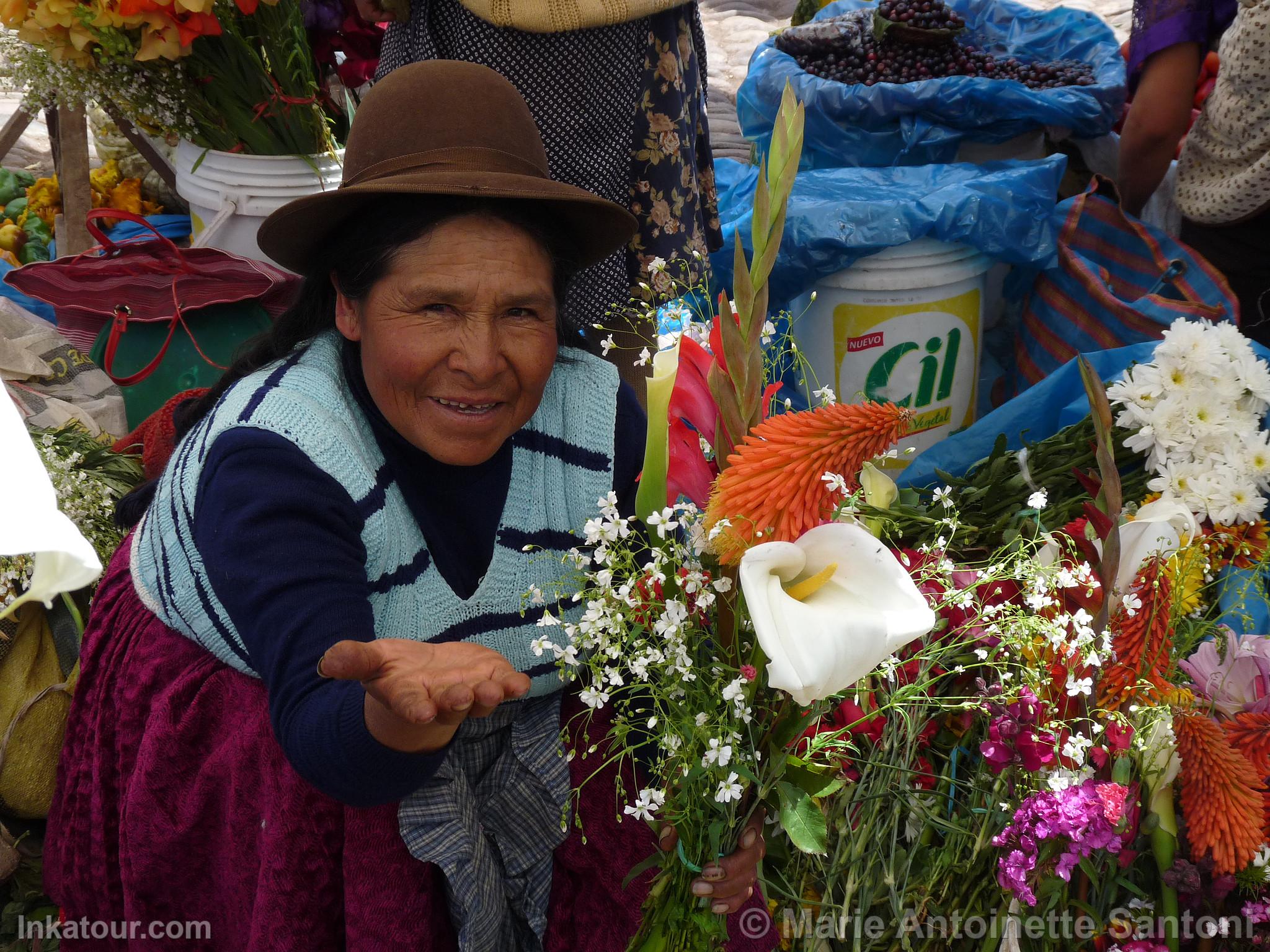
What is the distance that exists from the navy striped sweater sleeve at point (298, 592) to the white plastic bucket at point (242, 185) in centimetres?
163

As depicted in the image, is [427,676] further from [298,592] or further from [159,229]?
[159,229]

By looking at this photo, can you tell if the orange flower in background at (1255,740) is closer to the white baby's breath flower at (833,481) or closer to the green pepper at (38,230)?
the white baby's breath flower at (833,481)

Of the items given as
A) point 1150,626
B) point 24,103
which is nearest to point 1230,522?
point 1150,626

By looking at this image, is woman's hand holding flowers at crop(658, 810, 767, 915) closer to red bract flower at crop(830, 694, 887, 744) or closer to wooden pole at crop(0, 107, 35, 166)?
red bract flower at crop(830, 694, 887, 744)

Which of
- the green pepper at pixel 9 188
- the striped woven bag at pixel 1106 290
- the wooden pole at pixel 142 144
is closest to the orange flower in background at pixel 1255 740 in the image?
the striped woven bag at pixel 1106 290

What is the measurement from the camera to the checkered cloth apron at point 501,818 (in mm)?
1447

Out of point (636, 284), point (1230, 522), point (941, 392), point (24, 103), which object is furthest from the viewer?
point (24, 103)

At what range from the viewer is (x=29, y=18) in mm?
2455

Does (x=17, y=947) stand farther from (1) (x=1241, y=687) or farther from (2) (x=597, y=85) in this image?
(1) (x=1241, y=687)

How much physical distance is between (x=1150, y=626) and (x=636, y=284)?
139cm

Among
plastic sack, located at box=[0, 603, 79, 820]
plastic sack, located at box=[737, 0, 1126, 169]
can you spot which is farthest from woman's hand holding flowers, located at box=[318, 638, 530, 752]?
plastic sack, located at box=[737, 0, 1126, 169]

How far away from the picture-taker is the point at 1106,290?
2.78 m

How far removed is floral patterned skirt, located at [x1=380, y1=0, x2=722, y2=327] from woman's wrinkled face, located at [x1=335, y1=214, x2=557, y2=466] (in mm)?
654

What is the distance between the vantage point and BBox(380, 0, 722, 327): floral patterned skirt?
206cm
